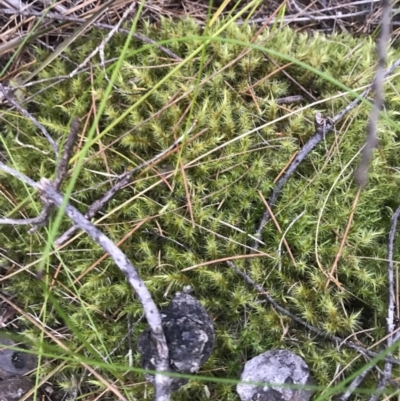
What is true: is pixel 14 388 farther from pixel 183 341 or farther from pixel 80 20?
pixel 80 20

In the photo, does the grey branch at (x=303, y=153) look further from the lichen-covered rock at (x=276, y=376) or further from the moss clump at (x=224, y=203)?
the lichen-covered rock at (x=276, y=376)

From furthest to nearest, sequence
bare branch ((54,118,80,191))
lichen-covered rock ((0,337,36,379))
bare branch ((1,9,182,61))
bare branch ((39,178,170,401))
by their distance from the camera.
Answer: bare branch ((1,9,182,61)) < lichen-covered rock ((0,337,36,379)) < bare branch ((39,178,170,401)) < bare branch ((54,118,80,191))

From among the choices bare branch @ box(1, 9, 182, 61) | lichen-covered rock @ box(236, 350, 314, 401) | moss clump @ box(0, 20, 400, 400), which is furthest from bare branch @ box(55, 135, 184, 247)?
lichen-covered rock @ box(236, 350, 314, 401)

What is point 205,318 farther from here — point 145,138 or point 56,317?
point 145,138

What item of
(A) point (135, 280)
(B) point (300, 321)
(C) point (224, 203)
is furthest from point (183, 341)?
(C) point (224, 203)

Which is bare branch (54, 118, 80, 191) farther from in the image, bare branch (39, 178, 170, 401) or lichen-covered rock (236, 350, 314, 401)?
lichen-covered rock (236, 350, 314, 401)

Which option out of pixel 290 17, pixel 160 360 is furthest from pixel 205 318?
pixel 290 17
